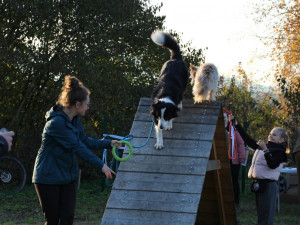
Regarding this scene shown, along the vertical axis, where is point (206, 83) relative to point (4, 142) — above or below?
above

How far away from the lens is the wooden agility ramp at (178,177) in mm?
4688

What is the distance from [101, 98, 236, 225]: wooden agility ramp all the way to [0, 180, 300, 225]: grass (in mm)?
1327

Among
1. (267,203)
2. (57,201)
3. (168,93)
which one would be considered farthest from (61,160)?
(267,203)

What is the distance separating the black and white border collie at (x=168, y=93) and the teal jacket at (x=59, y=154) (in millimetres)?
1737

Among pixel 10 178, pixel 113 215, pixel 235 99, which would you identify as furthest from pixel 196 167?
pixel 235 99

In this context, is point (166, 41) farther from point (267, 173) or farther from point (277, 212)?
point (277, 212)

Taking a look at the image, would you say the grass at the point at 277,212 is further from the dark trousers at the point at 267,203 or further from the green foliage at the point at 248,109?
the green foliage at the point at 248,109

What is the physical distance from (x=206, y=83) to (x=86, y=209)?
335cm

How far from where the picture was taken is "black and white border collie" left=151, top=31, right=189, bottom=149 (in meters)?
5.58

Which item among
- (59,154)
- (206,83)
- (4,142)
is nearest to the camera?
(4,142)

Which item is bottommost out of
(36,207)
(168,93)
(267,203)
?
(36,207)

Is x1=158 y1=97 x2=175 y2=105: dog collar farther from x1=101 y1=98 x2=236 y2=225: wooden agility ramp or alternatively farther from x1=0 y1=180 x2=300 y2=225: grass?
x1=0 y1=180 x2=300 y2=225: grass

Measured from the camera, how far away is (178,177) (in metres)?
5.00

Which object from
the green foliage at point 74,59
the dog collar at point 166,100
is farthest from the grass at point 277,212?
the green foliage at point 74,59
